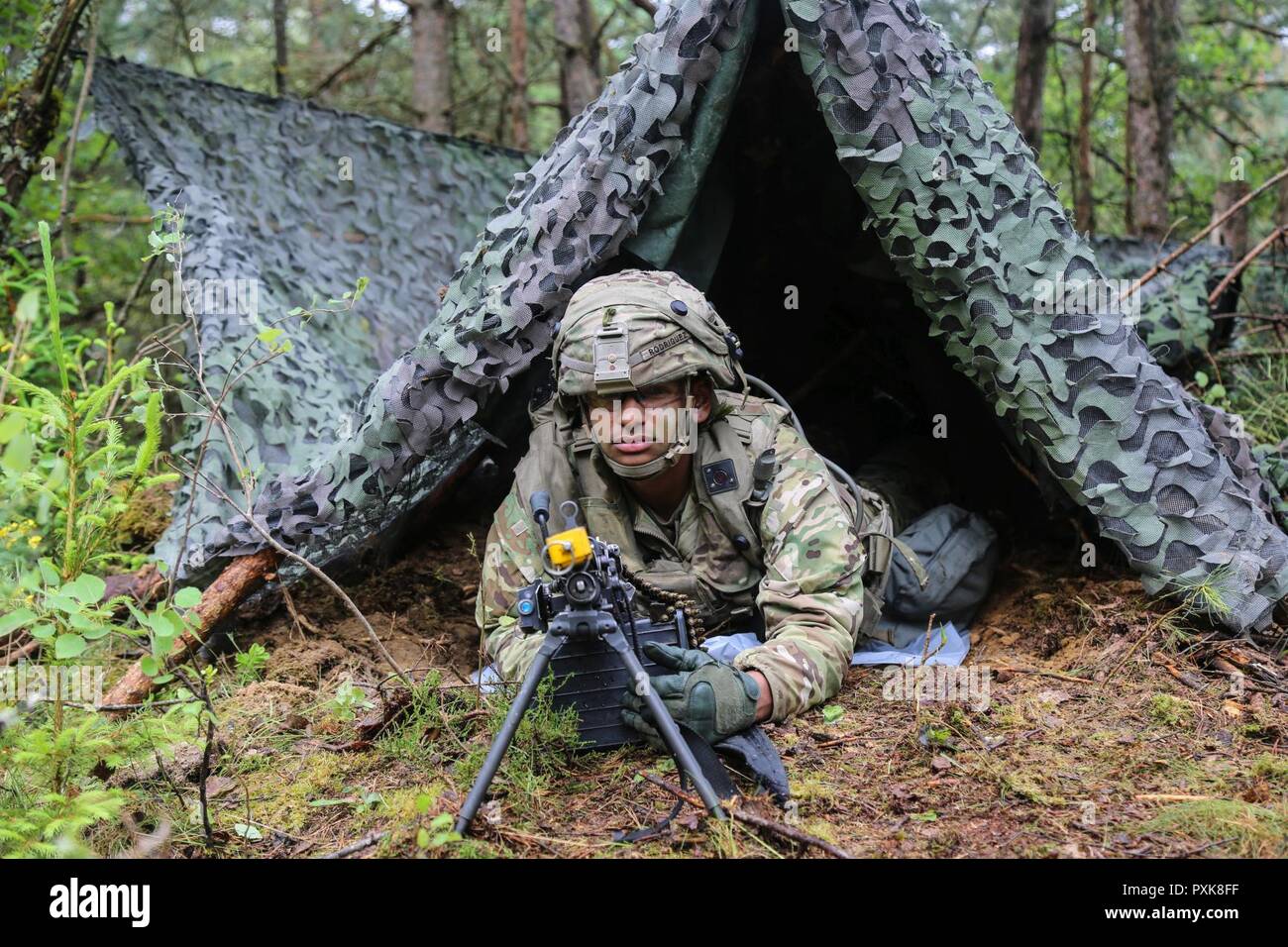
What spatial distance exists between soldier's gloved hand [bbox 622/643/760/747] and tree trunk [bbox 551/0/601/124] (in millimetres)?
5538

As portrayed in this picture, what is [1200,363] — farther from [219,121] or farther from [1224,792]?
[219,121]

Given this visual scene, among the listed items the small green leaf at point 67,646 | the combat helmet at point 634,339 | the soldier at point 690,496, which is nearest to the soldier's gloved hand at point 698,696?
the soldier at point 690,496

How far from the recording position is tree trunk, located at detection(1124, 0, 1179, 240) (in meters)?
6.70

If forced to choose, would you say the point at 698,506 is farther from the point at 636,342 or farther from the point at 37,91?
the point at 37,91

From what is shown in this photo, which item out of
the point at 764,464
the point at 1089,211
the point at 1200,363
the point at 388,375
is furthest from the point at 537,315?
the point at 1089,211

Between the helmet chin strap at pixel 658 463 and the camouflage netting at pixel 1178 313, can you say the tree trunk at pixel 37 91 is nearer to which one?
the helmet chin strap at pixel 658 463

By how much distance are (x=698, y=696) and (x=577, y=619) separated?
18.4 inches

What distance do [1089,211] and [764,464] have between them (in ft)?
18.4

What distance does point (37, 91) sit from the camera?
522 centimetres

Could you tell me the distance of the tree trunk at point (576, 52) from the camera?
772cm

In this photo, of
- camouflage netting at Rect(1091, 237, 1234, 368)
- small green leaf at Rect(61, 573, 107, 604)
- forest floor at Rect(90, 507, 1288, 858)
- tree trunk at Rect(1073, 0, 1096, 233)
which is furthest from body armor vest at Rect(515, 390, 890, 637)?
tree trunk at Rect(1073, 0, 1096, 233)

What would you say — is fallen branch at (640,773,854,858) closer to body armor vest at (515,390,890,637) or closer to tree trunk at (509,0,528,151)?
body armor vest at (515,390,890,637)

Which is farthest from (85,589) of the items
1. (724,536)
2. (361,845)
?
(724,536)

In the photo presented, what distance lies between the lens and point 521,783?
2920 millimetres
